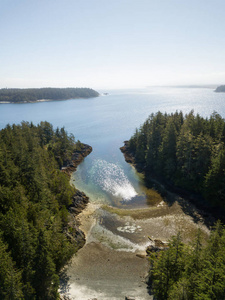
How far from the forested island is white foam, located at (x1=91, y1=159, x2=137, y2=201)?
8.03 meters

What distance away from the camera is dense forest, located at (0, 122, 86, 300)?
20391 mm

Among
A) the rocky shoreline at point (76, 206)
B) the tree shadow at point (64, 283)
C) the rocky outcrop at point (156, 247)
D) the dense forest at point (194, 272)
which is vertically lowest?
the tree shadow at point (64, 283)

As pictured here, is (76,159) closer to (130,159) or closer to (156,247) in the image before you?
(130,159)

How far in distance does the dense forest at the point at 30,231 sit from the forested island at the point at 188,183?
42.0ft

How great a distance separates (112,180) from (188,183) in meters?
22.6

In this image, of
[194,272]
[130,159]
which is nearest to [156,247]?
[194,272]

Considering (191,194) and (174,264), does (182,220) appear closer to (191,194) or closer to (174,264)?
(191,194)

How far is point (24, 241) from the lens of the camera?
22.0m

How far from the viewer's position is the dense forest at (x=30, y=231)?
20391 mm

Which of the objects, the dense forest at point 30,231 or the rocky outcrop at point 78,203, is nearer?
the dense forest at point 30,231

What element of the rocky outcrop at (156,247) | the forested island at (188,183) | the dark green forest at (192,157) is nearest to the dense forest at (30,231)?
the rocky outcrop at (156,247)

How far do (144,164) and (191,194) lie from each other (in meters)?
24.1

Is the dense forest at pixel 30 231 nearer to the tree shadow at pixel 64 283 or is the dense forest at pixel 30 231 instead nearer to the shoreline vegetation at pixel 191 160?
the tree shadow at pixel 64 283

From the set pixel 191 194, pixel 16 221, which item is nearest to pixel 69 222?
pixel 16 221
